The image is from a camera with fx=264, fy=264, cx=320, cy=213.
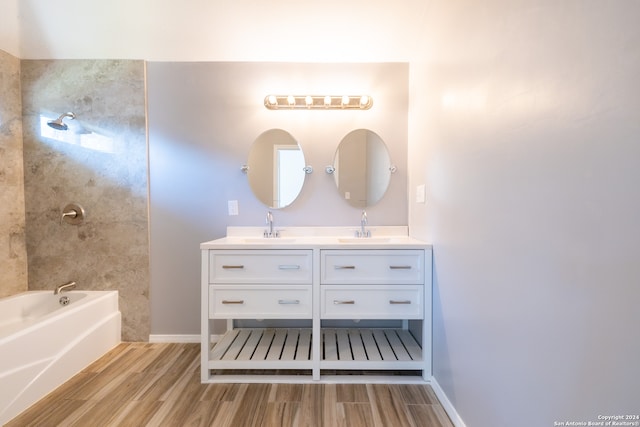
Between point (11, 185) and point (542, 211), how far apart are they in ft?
10.9

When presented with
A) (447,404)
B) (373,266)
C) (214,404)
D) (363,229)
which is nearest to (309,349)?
(214,404)

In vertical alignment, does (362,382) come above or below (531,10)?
below

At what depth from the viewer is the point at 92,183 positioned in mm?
2121

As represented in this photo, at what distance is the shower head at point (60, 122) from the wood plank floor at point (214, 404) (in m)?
1.79

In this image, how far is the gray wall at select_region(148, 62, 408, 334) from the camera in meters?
2.11

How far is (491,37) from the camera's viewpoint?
105cm

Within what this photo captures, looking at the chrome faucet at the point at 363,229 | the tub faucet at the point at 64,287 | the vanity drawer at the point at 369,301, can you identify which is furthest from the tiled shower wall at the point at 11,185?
the chrome faucet at the point at 363,229

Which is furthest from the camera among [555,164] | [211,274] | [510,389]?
[211,274]

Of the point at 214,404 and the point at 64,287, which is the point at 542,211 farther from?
the point at 64,287

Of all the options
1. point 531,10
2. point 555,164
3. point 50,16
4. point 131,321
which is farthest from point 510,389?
point 50,16

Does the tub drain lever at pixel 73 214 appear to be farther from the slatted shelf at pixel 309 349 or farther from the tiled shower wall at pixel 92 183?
the slatted shelf at pixel 309 349

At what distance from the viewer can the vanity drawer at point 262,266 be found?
5.24ft

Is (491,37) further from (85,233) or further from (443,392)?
(85,233)

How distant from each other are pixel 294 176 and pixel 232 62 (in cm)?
103
